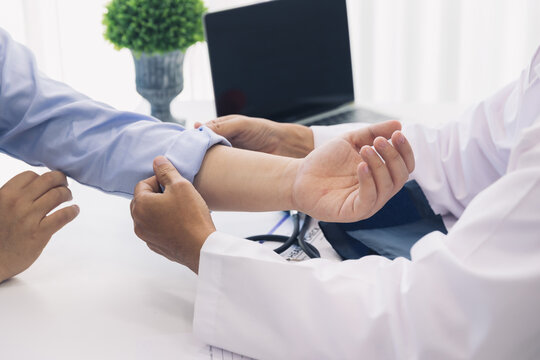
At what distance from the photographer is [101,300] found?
0.84m

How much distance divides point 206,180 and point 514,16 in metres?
2.17

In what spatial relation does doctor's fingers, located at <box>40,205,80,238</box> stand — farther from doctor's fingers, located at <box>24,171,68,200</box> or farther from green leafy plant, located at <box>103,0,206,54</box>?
green leafy plant, located at <box>103,0,206,54</box>

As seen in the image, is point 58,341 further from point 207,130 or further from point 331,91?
point 331,91

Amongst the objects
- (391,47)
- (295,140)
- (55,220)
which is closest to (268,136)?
(295,140)

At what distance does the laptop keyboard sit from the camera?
1.62 m

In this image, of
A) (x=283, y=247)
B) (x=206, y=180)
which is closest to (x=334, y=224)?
(x=283, y=247)

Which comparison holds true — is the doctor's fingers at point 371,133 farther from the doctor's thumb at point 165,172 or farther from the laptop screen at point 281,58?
the laptop screen at point 281,58

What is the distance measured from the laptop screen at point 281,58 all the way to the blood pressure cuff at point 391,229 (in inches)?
23.6

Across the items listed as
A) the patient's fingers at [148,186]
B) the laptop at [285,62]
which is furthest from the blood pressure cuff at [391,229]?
the laptop at [285,62]

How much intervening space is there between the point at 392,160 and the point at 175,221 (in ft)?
1.05

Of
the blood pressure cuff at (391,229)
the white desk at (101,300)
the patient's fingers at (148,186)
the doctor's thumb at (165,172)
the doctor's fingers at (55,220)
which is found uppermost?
the doctor's thumb at (165,172)

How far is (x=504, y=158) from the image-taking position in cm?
107

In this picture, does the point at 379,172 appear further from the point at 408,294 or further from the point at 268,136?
the point at 268,136

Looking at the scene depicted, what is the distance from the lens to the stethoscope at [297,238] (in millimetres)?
925
